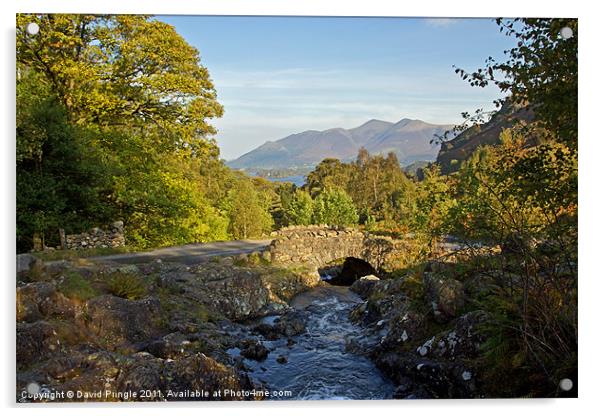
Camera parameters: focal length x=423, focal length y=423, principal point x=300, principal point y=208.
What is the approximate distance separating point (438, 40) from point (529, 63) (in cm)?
106

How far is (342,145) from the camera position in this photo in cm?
589

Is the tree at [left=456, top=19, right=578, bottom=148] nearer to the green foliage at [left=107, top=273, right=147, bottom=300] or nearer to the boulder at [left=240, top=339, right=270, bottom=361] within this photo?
the boulder at [left=240, top=339, right=270, bottom=361]

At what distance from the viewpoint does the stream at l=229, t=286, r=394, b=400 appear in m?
4.86

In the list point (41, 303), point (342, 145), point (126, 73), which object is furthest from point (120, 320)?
point (342, 145)

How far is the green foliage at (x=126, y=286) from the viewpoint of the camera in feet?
19.3

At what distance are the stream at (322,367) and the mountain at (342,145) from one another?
8.84 feet

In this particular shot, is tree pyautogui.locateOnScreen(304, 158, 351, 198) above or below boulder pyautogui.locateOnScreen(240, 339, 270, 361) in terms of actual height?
above

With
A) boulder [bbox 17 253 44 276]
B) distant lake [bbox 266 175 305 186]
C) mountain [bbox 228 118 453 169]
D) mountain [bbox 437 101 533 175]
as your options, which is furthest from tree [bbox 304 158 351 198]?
boulder [bbox 17 253 44 276]

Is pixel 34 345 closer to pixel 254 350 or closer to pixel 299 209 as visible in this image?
pixel 254 350

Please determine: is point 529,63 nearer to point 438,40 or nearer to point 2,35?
point 438,40

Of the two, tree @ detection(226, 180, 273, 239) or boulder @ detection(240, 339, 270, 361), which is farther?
tree @ detection(226, 180, 273, 239)

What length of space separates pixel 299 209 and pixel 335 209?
101cm

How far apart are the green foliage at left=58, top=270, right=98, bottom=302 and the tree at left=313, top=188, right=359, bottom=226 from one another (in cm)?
393

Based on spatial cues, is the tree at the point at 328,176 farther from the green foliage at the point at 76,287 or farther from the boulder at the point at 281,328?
the green foliage at the point at 76,287
